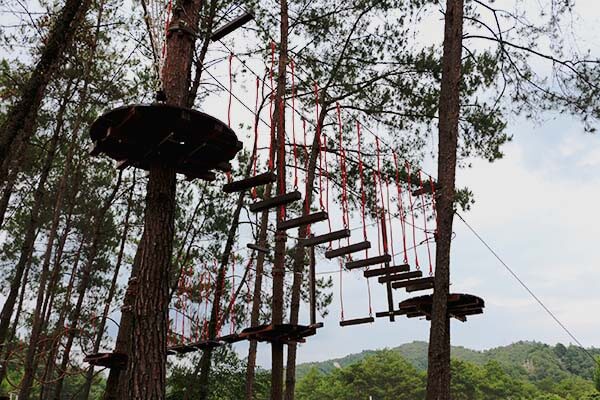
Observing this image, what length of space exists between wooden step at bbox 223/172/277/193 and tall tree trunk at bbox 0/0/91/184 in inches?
68.0

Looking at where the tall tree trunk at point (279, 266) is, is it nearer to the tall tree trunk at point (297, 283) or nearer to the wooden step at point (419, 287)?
the tall tree trunk at point (297, 283)

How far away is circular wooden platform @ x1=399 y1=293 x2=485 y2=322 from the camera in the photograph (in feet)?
18.5

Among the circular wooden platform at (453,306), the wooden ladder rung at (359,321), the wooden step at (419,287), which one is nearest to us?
the circular wooden platform at (453,306)

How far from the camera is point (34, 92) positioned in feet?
14.7

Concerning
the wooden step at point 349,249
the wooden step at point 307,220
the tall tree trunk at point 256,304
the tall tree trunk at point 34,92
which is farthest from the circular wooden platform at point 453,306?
the tall tree trunk at point 34,92

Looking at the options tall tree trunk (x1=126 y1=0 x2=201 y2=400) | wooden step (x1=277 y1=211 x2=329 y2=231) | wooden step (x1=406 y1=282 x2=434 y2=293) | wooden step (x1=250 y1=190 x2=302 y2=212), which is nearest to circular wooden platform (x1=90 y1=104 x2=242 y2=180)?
tall tree trunk (x1=126 y1=0 x2=201 y2=400)

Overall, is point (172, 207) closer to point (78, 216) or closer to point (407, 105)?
point (407, 105)

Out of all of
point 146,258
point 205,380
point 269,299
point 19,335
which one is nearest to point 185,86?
point 146,258

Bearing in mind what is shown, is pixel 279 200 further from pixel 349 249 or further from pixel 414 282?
pixel 414 282

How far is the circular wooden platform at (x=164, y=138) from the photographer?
369cm

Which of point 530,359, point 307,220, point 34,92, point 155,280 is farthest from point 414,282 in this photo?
point 530,359

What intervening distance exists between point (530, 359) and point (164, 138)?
2982 inches

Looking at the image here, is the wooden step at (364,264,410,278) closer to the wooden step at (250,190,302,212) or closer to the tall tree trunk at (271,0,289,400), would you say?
the tall tree trunk at (271,0,289,400)

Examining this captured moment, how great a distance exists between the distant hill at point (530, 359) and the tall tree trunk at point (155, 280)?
2133 inches
